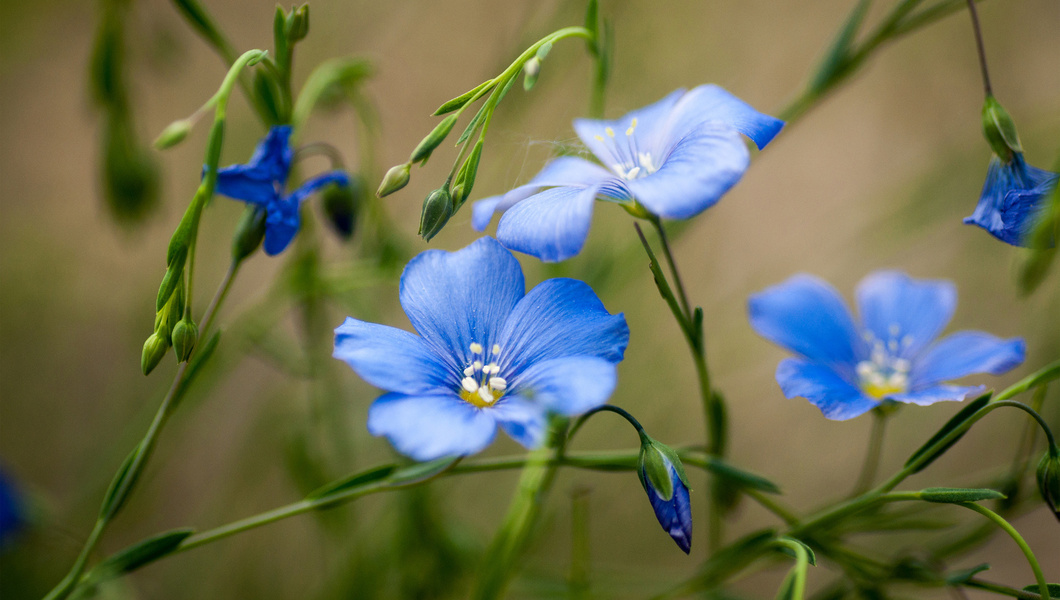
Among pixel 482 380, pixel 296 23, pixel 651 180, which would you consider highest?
pixel 296 23

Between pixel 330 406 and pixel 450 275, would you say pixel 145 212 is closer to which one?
pixel 330 406

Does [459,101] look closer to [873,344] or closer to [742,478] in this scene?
[742,478]

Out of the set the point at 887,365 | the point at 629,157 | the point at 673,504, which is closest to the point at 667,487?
the point at 673,504

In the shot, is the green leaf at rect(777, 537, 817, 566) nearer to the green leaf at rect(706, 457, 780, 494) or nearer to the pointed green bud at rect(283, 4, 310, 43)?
the green leaf at rect(706, 457, 780, 494)

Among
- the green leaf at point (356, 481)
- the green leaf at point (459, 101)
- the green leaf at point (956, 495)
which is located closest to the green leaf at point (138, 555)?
the green leaf at point (356, 481)

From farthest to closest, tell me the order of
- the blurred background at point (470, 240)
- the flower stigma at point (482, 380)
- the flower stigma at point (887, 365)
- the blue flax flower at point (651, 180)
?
the blurred background at point (470, 240) < the flower stigma at point (887, 365) < the flower stigma at point (482, 380) < the blue flax flower at point (651, 180)

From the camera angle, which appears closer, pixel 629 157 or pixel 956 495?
pixel 956 495

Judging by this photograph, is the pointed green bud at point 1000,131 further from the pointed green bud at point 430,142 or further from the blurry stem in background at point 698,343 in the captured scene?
the pointed green bud at point 430,142

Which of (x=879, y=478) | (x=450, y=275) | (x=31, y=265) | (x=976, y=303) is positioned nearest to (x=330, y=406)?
(x=450, y=275)
